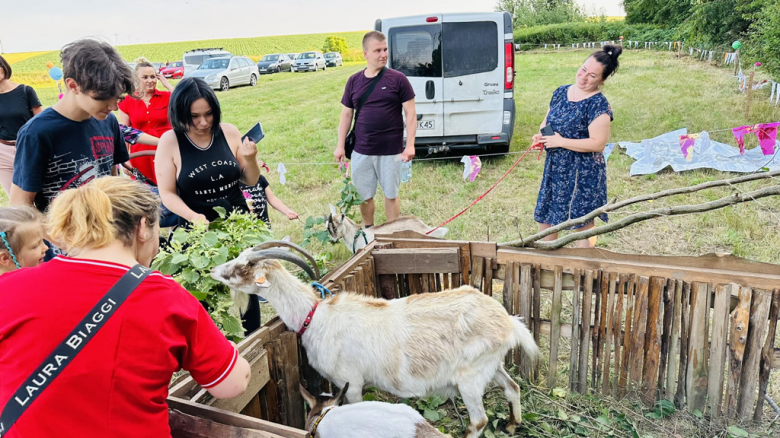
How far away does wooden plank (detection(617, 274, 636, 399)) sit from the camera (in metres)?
2.87

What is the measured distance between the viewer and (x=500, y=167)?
8898mm

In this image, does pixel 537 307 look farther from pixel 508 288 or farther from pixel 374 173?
pixel 374 173

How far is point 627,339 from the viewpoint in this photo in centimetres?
296

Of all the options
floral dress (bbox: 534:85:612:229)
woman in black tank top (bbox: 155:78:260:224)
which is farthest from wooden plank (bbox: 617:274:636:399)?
woman in black tank top (bbox: 155:78:260:224)

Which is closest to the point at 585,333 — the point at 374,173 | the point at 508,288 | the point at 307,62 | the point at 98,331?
the point at 508,288

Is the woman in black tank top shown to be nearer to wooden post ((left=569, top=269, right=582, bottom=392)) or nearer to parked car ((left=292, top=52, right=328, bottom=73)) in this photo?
wooden post ((left=569, top=269, right=582, bottom=392))

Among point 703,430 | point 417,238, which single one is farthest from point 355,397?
point 703,430

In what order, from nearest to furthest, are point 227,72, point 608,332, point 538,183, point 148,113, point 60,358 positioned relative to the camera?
point 60,358 < point 608,332 < point 148,113 < point 538,183 < point 227,72

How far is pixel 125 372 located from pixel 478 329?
1830 millimetres

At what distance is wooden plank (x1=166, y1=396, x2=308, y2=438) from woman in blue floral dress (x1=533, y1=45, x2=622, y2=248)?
9.17 ft

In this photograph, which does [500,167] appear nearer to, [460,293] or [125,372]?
[460,293]

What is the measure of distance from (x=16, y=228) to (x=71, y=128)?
73 cm

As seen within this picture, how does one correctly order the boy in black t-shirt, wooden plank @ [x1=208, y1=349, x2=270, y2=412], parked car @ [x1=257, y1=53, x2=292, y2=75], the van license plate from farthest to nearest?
parked car @ [x1=257, y1=53, x2=292, y2=75] < the van license plate < the boy in black t-shirt < wooden plank @ [x1=208, y1=349, x2=270, y2=412]

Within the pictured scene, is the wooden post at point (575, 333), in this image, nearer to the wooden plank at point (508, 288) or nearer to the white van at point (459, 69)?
the wooden plank at point (508, 288)
